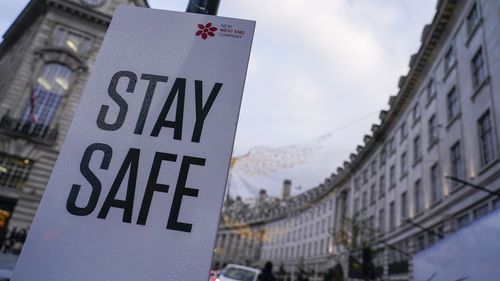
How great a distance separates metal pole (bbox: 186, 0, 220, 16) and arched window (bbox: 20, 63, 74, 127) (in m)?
23.0

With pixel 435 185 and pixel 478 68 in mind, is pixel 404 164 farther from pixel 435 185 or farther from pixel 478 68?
pixel 478 68

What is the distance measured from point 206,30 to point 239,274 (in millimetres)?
11273

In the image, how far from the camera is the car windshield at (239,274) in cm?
1191

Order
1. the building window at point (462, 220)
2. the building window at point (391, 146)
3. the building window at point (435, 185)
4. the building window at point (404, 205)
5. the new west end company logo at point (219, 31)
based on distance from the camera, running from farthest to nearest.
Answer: the building window at point (391, 146)
the building window at point (404, 205)
the building window at point (435, 185)
the building window at point (462, 220)
the new west end company logo at point (219, 31)

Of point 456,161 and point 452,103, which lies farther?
point 452,103

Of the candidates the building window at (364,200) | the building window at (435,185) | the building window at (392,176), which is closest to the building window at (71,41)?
the building window at (435,185)

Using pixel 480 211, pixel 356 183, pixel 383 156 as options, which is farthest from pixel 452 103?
pixel 356 183

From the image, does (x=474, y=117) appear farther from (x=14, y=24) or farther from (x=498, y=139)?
(x=14, y=24)

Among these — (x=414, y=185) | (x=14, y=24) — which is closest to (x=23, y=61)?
(x=14, y=24)

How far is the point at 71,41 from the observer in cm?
2503

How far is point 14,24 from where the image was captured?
107ft

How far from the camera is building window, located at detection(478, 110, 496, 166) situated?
15.5m

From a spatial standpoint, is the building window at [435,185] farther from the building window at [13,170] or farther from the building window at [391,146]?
the building window at [13,170]

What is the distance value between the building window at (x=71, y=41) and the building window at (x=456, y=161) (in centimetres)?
2431
